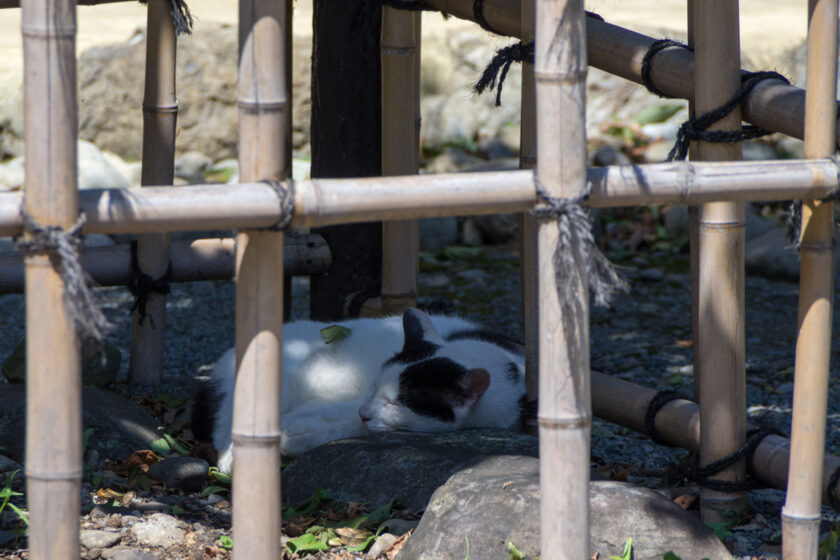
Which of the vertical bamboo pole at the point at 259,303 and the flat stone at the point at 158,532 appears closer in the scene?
the vertical bamboo pole at the point at 259,303

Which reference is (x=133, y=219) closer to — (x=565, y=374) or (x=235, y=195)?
(x=235, y=195)

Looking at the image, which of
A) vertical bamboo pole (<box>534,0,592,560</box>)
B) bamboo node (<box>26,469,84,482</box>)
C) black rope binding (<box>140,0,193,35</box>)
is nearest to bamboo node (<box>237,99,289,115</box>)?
vertical bamboo pole (<box>534,0,592,560</box>)

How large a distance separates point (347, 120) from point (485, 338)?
1155mm

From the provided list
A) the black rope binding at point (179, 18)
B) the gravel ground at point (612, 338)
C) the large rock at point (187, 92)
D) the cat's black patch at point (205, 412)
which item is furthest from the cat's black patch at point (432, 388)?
the large rock at point (187, 92)

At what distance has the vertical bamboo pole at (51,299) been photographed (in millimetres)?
1724

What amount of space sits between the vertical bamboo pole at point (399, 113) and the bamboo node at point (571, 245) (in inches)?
68.5

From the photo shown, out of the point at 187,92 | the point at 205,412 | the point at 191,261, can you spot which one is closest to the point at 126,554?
the point at 205,412

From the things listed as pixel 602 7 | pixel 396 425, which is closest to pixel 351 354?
pixel 396 425

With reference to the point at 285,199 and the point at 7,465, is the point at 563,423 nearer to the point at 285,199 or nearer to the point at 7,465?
the point at 285,199

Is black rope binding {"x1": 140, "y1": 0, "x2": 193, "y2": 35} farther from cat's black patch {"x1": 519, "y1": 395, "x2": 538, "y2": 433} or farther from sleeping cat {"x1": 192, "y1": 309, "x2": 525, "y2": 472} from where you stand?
cat's black patch {"x1": 519, "y1": 395, "x2": 538, "y2": 433}

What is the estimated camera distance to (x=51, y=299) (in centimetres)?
178

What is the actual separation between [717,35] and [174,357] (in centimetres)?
308

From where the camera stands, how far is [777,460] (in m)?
2.60

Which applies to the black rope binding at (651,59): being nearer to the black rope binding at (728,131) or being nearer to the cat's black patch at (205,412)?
the black rope binding at (728,131)
